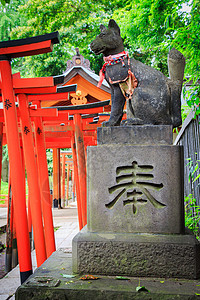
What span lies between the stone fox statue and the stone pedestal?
0.72 ft

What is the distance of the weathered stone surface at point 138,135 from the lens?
9.68 ft

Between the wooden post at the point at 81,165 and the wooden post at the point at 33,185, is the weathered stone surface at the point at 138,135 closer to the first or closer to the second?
the wooden post at the point at 33,185

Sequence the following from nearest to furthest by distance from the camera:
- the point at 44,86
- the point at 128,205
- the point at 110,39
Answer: the point at 128,205 < the point at 110,39 < the point at 44,86

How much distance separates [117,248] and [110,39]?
2118 mm

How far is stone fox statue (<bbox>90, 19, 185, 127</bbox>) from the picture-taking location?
10.3ft

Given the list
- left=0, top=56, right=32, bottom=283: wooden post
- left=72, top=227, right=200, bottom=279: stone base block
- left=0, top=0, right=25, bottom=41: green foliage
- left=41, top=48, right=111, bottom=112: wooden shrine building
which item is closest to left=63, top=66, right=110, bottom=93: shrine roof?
left=41, top=48, right=111, bottom=112: wooden shrine building

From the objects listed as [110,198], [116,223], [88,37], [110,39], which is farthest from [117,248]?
[88,37]

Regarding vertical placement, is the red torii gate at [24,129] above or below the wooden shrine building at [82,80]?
below

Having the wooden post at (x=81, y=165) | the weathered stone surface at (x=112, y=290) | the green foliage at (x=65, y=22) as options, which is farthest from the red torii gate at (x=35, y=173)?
the green foliage at (x=65, y=22)

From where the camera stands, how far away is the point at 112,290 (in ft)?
7.73

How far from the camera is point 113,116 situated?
3.21 m

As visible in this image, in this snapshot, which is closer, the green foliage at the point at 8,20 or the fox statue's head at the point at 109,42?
the fox statue's head at the point at 109,42

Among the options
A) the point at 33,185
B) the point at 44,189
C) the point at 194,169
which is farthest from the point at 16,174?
the point at 194,169

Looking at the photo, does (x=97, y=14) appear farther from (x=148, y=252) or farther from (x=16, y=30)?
(x=148, y=252)
